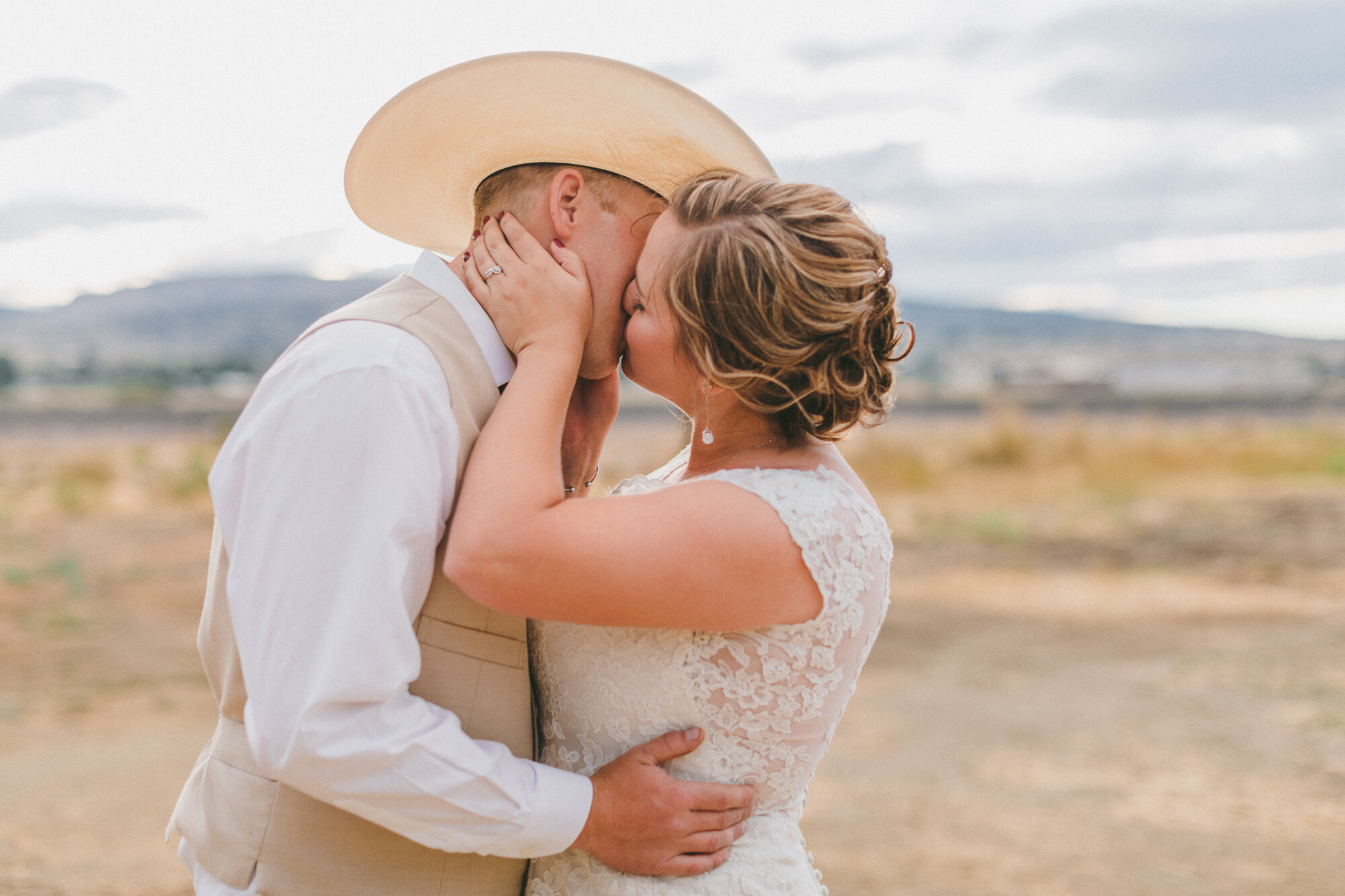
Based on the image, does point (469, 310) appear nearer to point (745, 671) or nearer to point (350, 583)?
point (350, 583)

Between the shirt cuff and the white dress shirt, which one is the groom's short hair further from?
the shirt cuff

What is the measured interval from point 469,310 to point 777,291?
56cm

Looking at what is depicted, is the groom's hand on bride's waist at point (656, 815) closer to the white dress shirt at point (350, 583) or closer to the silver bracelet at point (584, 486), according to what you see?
the white dress shirt at point (350, 583)

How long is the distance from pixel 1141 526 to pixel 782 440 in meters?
13.2

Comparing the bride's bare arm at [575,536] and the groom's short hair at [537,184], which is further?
the groom's short hair at [537,184]

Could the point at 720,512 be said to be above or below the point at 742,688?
above

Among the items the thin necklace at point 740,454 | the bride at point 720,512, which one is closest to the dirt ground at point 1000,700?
the bride at point 720,512

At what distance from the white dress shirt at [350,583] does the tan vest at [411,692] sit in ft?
0.31

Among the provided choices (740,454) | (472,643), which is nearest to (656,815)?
(472,643)

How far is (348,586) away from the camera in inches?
60.2

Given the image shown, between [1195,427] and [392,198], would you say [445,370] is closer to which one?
[392,198]

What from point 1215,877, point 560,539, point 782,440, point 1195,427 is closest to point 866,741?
point 1215,877

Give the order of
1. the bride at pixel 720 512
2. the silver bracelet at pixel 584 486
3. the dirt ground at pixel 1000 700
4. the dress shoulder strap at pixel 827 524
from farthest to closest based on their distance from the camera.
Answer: the dirt ground at pixel 1000 700 → the silver bracelet at pixel 584 486 → the dress shoulder strap at pixel 827 524 → the bride at pixel 720 512

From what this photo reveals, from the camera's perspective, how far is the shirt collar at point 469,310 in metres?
1.89
